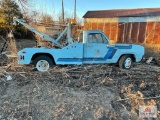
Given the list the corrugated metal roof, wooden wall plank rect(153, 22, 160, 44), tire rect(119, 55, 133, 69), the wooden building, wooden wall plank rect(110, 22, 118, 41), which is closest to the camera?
tire rect(119, 55, 133, 69)

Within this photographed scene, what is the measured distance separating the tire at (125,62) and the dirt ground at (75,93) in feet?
2.88

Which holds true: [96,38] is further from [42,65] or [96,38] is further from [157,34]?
[157,34]

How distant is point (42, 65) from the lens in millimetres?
7172

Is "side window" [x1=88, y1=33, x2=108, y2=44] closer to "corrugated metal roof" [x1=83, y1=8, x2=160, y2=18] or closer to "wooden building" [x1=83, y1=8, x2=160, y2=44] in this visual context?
"wooden building" [x1=83, y1=8, x2=160, y2=44]

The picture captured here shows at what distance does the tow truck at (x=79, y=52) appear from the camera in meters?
7.03

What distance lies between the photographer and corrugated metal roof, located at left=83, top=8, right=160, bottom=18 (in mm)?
18531

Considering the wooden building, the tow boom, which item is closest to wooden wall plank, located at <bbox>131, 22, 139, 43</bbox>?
the wooden building

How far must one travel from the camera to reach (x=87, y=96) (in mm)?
5023

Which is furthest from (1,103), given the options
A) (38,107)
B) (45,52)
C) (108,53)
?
(108,53)

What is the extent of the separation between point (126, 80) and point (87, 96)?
6.77 ft

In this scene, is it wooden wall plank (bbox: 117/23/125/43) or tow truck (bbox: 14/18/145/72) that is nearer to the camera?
tow truck (bbox: 14/18/145/72)

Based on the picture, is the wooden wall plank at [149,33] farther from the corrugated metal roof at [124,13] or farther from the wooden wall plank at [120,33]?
the wooden wall plank at [120,33]

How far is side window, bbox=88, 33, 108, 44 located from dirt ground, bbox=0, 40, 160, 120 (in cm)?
122

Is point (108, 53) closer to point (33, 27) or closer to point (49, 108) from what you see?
point (33, 27)
